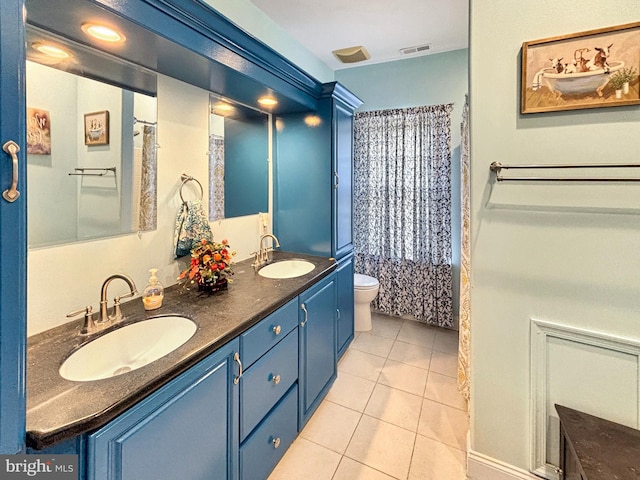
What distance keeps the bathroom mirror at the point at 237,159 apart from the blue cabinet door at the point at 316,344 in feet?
2.66

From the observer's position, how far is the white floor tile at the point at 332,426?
1.82m

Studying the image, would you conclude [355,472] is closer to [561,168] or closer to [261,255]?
[261,255]

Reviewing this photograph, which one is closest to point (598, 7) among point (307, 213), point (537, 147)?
point (537, 147)

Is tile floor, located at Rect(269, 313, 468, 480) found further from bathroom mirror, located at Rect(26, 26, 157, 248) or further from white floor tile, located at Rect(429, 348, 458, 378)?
bathroom mirror, located at Rect(26, 26, 157, 248)

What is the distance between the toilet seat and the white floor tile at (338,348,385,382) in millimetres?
595

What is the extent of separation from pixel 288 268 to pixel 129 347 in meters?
1.18

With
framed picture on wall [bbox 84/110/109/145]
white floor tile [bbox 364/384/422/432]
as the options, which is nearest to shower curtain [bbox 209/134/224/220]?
framed picture on wall [bbox 84/110/109/145]

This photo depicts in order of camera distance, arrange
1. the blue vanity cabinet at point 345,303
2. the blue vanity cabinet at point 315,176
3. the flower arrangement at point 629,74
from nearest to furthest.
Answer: the flower arrangement at point 629,74 → the blue vanity cabinet at point 315,176 → the blue vanity cabinet at point 345,303

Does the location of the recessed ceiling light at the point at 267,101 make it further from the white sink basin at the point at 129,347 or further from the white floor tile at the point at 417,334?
the white floor tile at the point at 417,334

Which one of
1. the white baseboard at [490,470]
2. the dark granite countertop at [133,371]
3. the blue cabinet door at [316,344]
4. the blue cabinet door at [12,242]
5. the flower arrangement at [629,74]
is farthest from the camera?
the blue cabinet door at [316,344]

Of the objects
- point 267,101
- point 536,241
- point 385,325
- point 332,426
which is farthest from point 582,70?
point 385,325

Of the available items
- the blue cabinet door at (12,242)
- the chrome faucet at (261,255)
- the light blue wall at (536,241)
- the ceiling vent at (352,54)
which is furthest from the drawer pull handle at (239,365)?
the ceiling vent at (352,54)

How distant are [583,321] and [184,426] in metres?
1.65

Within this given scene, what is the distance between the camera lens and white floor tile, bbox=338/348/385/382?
2498 millimetres
